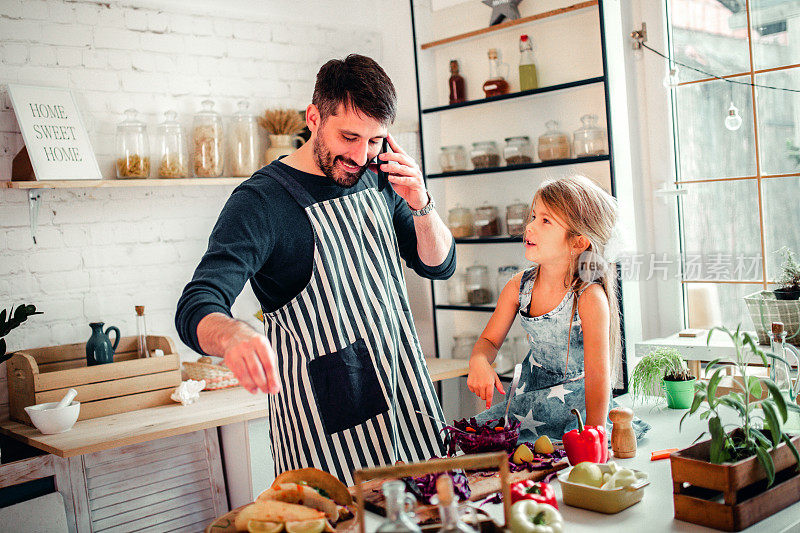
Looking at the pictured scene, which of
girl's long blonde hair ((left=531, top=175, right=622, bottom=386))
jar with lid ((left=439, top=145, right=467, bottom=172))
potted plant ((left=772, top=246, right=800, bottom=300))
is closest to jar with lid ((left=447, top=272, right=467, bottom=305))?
jar with lid ((left=439, top=145, right=467, bottom=172))

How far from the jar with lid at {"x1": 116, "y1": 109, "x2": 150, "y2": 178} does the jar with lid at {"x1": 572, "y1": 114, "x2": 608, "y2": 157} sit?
6.35ft

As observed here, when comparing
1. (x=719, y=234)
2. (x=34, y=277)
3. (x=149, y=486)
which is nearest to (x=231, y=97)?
(x=34, y=277)

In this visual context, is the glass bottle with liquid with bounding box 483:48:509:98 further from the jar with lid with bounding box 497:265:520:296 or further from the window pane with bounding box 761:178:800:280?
the window pane with bounding box 761:178:800:280

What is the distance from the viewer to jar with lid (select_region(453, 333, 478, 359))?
4.10 metres

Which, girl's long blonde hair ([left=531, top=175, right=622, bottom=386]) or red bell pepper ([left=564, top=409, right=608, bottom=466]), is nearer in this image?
red bell pepper ([left=564, top=409, right=608, bottom=466])

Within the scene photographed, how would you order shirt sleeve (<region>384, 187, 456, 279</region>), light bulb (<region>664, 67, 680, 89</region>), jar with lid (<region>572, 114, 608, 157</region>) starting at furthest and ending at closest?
jar with lid (<region>572, 114, 608, 157</region>), light bulb (<region>664, 67, 680, 89</region>), shirt sleeve (<region>384, 187, 456, 279</region>)

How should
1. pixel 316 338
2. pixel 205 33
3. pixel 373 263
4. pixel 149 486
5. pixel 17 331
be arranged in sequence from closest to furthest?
pixel 316 338 → pixel 373 263 → pixel 149 486 → pixel 17 331 → pixel 205 33

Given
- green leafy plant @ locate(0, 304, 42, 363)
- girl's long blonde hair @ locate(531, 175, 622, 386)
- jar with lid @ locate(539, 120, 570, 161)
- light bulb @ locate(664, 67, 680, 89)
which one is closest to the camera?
girl's long blonde hair @ locate(531, 175, 622, 386)

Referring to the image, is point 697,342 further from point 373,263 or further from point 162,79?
point 162,79

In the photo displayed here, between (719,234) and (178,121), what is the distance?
8.21ft

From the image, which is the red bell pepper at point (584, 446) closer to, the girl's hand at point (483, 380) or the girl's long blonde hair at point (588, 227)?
the girl's hand at point (483, 380)

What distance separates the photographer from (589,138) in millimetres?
3434

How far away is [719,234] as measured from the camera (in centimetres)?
335

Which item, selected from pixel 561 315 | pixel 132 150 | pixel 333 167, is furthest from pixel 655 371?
pixel 132 150
